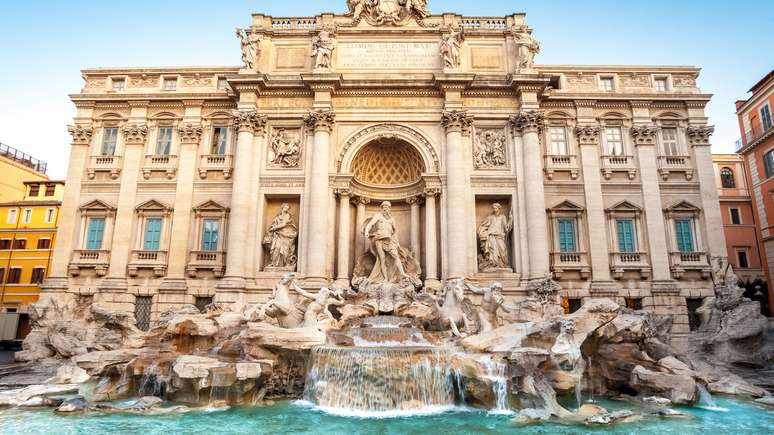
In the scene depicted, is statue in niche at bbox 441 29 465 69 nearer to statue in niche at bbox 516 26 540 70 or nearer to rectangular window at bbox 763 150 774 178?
statue in niche at bbox 516 26 540 70

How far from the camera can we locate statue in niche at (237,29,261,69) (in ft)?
70.4

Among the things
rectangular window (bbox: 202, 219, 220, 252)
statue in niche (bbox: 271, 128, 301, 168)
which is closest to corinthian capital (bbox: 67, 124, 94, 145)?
rectangular window (bbox: 202, 219, 220, 252)

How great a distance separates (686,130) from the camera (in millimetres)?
21938

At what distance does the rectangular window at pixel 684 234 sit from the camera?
20.7 meters

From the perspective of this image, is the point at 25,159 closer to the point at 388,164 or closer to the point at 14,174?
the point at 14,174

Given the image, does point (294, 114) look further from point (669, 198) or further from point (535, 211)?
point (669, 198)

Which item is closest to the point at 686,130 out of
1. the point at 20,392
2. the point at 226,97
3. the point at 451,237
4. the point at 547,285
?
the point at 547,285

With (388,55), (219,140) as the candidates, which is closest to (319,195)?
(219,140)

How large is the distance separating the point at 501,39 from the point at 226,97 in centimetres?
1400

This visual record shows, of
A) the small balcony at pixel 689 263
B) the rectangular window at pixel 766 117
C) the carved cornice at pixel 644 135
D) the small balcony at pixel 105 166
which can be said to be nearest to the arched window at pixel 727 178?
the rectangular window at pixel 766 117

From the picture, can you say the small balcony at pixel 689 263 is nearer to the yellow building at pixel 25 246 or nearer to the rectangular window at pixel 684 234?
the rectangular window at pixel 684 234

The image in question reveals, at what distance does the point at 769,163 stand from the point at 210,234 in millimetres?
31035

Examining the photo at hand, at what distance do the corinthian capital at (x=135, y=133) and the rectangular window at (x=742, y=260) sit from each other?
37.9 metres

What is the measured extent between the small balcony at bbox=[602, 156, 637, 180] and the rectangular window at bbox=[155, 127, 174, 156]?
2128cm
